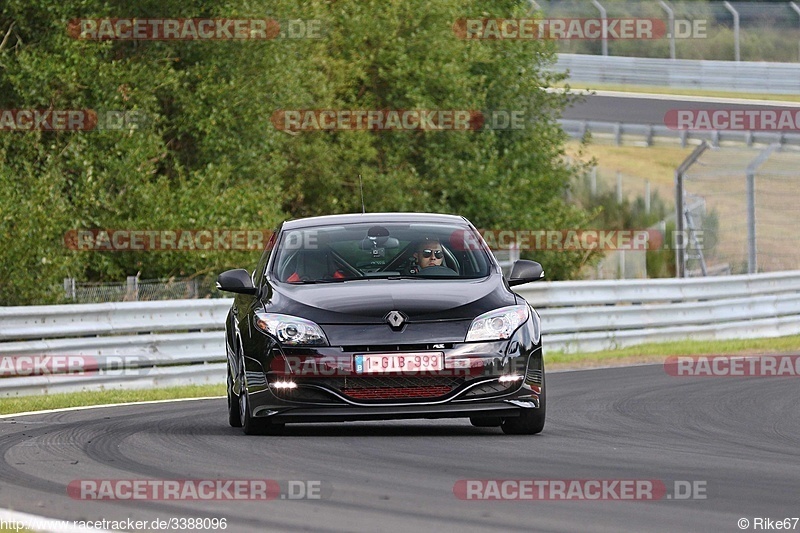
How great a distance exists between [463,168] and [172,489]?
979 inches

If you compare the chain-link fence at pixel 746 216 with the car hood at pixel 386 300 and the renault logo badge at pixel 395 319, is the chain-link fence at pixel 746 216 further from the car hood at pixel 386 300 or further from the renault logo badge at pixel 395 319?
the renault logo badge at pixel 395 319

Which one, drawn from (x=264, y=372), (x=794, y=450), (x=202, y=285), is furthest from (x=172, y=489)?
(x=202, y=285)

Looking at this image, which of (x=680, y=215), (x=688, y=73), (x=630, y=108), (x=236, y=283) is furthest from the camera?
(x=630, y=108)

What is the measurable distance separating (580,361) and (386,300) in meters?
10.4

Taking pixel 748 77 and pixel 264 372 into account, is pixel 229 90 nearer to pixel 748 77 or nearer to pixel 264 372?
pixel 264 372

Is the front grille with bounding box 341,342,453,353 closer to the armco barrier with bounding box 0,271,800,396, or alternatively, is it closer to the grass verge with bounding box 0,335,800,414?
the grass verge with bounding box 0,335,800,414

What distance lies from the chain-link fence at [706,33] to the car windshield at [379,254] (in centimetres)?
2807

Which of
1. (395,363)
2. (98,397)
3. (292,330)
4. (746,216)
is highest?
(746,216)

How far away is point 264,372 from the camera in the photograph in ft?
31.4

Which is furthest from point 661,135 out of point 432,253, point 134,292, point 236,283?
point 236,283

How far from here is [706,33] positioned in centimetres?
5259

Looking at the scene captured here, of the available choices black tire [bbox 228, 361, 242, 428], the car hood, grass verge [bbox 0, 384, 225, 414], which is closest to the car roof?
the car hood

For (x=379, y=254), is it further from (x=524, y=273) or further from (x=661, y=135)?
(x=661, y=135)

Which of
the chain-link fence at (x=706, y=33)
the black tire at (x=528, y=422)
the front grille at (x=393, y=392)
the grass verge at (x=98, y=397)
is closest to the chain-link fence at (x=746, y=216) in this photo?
the chain-link fence at (x=706, y=33)
